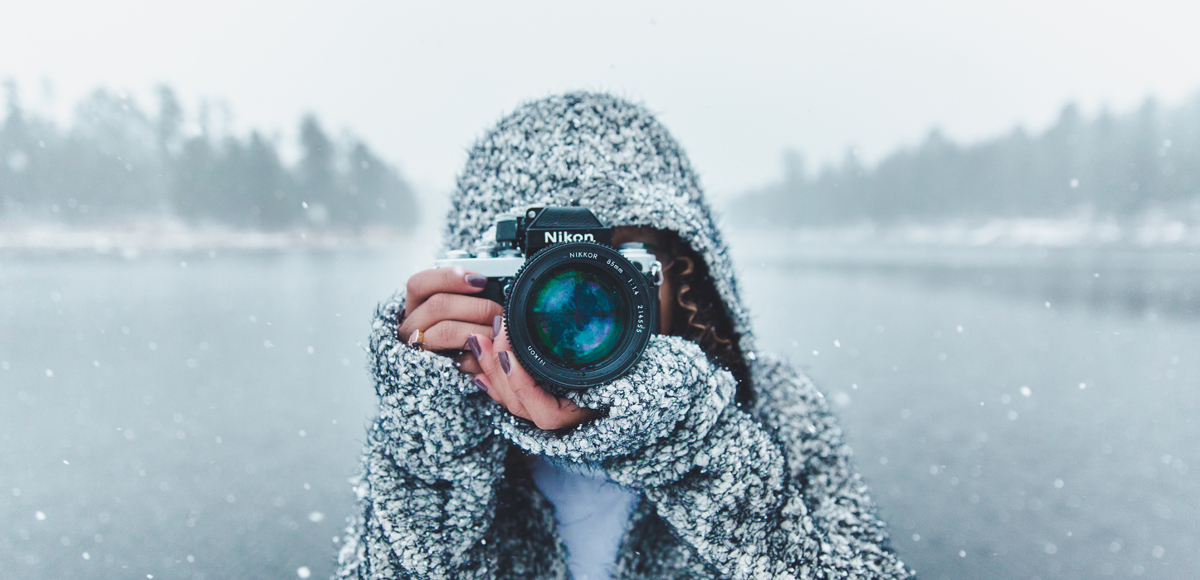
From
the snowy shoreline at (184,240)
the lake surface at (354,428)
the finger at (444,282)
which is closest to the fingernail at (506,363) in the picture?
the finger at (444,282)

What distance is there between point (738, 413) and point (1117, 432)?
3990 millimetres

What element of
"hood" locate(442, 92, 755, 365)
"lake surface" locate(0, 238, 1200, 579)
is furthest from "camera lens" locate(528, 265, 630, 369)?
"lake surface" locate(0, 238, 1200, 579)

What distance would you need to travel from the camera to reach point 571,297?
2.41ft

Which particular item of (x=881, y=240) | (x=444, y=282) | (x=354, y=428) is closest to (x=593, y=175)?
(x=444, y=282)

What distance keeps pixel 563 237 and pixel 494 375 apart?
229 mm

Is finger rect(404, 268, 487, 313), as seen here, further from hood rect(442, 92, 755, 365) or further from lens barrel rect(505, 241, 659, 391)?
hood rect(442, 92, 755, 365)

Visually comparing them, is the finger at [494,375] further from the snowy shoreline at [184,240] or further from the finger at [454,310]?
the snowy shoreline at [184,240]

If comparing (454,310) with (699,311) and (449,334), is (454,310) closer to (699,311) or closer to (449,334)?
(449,334)

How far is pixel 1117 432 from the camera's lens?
3188mm

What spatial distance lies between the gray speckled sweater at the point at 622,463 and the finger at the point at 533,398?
0.03 m

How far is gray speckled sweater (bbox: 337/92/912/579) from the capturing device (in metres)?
0.73

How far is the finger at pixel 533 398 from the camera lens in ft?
2.25

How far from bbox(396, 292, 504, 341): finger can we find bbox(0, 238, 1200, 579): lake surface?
0.71 feet

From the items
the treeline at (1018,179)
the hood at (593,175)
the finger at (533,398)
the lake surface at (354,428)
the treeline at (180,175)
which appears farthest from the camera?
the treeline at (1018,179)
